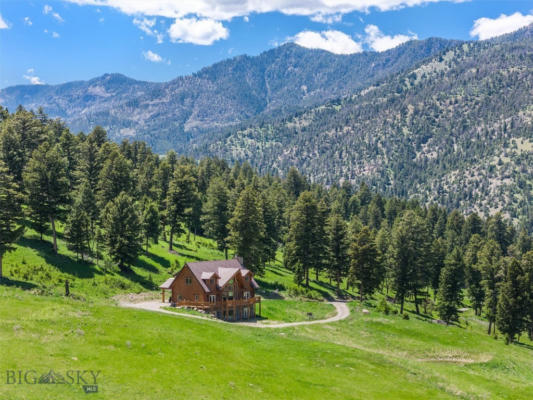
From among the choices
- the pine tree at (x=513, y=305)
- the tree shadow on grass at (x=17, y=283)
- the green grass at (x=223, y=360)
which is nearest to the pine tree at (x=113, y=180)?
the tree shadow on grass at (x=17, y=283)

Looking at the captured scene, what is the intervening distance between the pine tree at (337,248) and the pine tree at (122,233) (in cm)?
3888

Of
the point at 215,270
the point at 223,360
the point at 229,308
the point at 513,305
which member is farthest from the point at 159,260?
the point at 513,305

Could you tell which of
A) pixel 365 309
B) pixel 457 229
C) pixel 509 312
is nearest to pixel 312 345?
pixel 365 309

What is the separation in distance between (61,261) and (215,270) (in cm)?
2226

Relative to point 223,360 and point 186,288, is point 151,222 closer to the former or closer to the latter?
point 186,288

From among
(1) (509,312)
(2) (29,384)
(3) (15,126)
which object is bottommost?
(1) (509,312)

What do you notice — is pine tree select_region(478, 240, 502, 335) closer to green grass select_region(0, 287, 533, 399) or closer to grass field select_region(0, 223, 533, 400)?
grass field select_region(0, 223, 533, 400)

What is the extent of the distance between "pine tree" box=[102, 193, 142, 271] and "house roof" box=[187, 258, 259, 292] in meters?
13.4

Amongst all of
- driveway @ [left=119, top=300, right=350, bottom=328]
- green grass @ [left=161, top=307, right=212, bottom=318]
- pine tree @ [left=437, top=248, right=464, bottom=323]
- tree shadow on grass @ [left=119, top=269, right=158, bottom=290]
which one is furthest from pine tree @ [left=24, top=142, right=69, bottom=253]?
pine tree @ [left=437, top=248, right=464, bottom=323]

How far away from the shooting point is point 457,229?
16750 cm

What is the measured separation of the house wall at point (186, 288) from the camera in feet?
198

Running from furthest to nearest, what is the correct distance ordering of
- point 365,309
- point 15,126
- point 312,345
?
point 15,126, point 365,309, point 312,345

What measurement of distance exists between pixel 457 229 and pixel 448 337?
121 m

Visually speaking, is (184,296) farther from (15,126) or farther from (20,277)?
(15,126)
